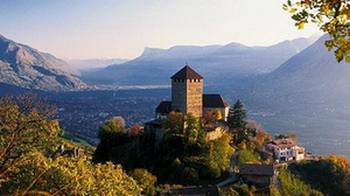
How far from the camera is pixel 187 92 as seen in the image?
35344 mm

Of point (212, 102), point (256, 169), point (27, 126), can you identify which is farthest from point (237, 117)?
point (27, 126)

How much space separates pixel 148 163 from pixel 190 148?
9.60ft

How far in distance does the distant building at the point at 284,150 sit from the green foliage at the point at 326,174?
2183mm

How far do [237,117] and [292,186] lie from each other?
6833 mm

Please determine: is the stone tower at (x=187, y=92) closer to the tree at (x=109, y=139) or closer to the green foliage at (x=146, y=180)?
the tree at (x=109, y=139)

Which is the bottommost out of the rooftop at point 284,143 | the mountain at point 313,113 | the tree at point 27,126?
the mountain at point 313,113

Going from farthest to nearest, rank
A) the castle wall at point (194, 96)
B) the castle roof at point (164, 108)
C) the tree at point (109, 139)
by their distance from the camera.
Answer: the tree at point (109, 139) < the castle roof at point (164, 108) < the castle wall at point (194, 96)

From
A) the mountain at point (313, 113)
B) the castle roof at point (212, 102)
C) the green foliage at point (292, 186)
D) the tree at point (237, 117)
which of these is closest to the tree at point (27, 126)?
the green foliage at point (292, 186)

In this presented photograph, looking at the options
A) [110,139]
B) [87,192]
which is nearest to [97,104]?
[110,139]

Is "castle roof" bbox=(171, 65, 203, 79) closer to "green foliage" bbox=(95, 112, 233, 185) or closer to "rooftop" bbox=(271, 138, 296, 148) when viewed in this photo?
"green foliage" bbox=(95, 112, 233, 185)

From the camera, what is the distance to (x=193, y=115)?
35188 millimetres

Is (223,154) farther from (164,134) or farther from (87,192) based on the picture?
(87,192)

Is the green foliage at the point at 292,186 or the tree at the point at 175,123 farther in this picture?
the tree at the point at 175,123

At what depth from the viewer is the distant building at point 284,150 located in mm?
41875
